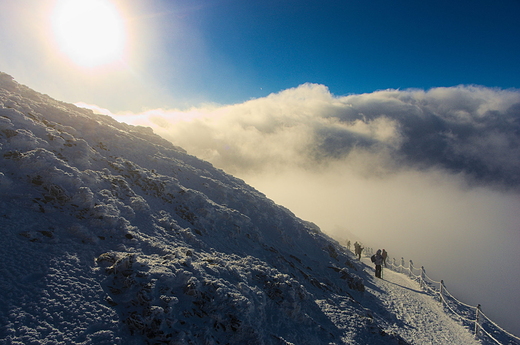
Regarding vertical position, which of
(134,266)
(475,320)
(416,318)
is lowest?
(416,318)

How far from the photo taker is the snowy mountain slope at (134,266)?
22.8ft

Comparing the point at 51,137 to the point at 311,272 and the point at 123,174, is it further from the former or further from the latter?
the point at 311,272

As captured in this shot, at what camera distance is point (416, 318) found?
51.5ft

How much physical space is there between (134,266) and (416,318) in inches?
648

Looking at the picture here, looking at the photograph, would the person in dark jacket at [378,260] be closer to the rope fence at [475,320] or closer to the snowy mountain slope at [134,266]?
the rope fence at [475,320]

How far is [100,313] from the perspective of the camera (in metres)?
7.04

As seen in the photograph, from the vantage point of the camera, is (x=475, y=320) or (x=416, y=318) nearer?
(x=416, y=318)

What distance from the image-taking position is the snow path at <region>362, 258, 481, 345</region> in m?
13.8

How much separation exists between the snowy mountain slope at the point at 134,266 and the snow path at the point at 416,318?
19.8 inches

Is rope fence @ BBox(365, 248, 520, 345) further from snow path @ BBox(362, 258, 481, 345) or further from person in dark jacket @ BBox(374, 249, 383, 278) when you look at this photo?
person in dark jacket @ BBox(374, 249, 383, 278)

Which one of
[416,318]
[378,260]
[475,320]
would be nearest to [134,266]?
[416,318]

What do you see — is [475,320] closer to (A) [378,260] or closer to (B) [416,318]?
(B) [416,318]

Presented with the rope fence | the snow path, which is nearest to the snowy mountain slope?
the snow path

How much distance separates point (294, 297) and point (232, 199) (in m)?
12.0
